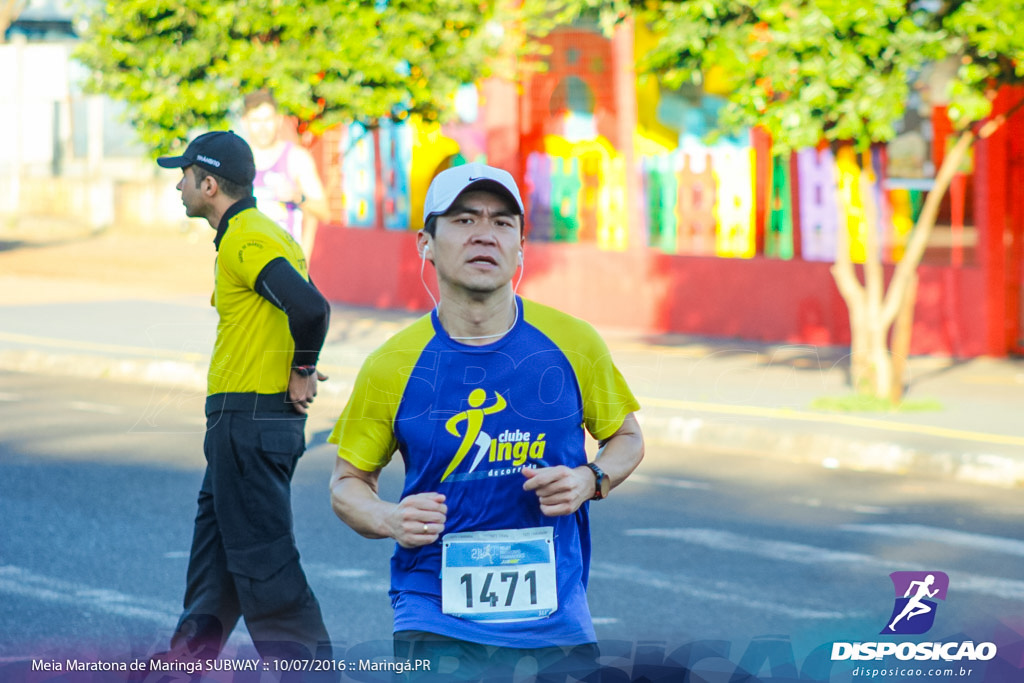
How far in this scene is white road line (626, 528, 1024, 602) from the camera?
278 inches

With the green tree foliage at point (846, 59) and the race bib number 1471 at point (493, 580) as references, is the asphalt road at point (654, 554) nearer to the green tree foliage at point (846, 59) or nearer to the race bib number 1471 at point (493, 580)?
the race bib number 1471 at point (493, 580)

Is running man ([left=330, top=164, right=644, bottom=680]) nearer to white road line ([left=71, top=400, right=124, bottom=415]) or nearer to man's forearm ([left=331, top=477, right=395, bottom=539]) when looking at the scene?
man's forearm ([left=331, top=477, right=395, bottom=539])

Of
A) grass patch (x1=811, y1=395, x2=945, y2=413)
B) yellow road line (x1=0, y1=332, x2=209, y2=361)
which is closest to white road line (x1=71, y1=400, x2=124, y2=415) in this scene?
yellow road line (x1=0, y1=332, x2=209, y2=361)

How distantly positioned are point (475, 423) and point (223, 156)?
2.07m

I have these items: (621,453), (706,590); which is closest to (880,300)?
(706,590)

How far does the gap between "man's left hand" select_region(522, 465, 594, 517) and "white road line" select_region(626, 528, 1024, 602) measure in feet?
13.3

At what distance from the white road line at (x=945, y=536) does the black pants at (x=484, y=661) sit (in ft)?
16.0

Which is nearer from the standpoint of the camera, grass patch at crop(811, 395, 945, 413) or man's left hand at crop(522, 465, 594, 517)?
man's left hand at crop(522, 465, 594, 517)

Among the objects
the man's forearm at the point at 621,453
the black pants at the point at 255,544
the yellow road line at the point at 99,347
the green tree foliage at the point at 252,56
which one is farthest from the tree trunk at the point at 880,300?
the man's forearm at the point at 621,453

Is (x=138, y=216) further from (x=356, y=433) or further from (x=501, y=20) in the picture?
(x=356, y=433)

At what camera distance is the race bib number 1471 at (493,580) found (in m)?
3.53

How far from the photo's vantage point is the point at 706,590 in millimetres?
6953

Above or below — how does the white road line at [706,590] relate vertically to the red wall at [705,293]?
below

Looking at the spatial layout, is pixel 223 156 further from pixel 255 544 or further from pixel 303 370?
pixel 255 544
